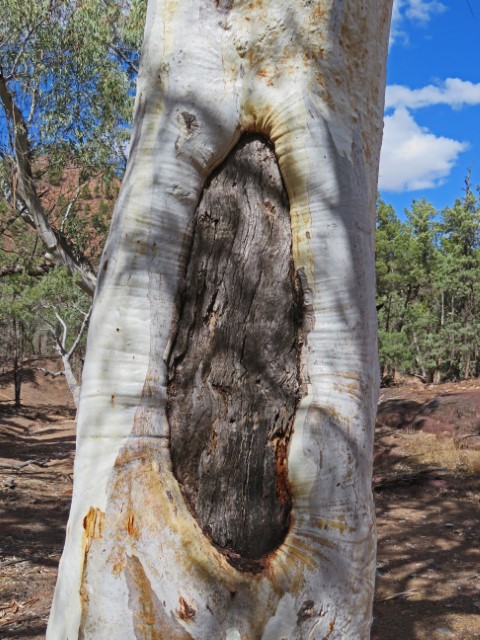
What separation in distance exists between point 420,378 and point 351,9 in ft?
68.6

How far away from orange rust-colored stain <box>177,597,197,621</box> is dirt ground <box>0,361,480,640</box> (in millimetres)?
2248

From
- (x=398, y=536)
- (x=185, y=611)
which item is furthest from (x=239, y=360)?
(x=398, y=536)

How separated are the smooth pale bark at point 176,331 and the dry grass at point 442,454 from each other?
732 centimetres

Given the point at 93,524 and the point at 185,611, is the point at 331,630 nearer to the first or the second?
the point at 185,611

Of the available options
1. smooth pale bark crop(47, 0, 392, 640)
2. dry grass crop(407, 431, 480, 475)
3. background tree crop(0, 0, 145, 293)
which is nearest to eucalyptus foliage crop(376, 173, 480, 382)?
dry grass crop(407, 431, 480, 475)

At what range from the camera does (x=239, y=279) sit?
5.17 ft

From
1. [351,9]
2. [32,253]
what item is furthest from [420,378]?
[351,9]

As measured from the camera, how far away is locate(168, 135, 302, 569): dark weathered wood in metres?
1.50

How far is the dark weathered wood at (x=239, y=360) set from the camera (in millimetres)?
1499

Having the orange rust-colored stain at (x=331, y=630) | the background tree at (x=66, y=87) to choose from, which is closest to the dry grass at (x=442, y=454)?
the background tree at (x=66, y=87)

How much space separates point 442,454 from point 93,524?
8.56m

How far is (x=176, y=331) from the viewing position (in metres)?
1.53

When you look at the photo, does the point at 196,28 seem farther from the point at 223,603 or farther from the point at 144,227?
the point at 223,603

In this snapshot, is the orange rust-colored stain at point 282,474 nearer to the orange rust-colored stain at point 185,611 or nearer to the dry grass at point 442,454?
the orange rust-colored stain at point 185,611
